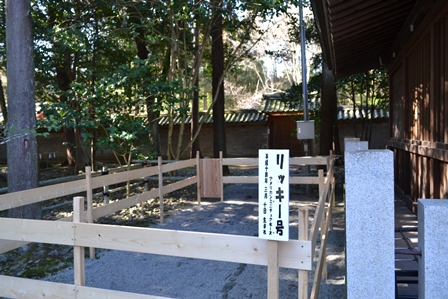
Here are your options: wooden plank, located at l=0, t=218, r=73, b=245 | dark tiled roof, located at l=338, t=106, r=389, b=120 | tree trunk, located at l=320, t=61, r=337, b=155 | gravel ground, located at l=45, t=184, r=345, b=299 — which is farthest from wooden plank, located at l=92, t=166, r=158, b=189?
dark tiled roof, located at l=338, t=106, r=389, b=120

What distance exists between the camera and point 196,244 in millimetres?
3229

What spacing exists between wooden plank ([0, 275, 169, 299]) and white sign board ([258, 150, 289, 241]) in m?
1.11

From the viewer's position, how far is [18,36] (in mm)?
7852

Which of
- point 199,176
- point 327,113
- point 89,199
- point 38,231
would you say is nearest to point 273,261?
point 38,231

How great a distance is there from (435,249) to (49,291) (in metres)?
2.95

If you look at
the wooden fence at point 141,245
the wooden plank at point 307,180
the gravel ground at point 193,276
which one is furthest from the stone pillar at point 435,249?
the wooden plank at point 307,180

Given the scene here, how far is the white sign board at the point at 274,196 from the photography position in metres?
2.97

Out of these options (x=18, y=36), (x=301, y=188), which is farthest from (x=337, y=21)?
(x=301, y=188)

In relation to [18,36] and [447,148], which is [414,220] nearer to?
[447,148]

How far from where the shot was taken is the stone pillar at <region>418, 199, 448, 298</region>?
285 centimetres

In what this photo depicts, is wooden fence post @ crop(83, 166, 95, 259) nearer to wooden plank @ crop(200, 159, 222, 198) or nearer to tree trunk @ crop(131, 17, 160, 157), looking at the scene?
wooden plank @ crop(200, 159, 222, 198)

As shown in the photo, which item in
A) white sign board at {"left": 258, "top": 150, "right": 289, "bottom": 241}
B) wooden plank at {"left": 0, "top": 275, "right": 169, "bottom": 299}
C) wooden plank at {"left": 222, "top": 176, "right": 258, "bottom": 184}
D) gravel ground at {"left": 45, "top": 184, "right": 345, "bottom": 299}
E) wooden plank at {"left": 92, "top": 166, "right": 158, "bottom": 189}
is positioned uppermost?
white sign board at {"left": 258, "top": 150, "right": 289, "bottom": 241}

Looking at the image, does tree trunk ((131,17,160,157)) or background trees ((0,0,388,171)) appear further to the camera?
tree trunk ((131,17,160,157))

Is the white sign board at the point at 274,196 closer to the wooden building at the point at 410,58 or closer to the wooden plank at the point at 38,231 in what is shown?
the wooden plank at the point at 38,231
